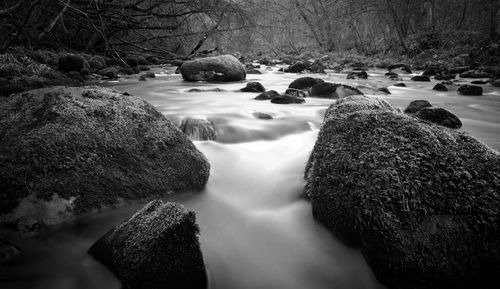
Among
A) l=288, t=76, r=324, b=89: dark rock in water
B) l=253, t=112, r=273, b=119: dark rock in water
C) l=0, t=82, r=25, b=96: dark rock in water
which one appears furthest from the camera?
l=288, t=76, r=324, b=89: dark rock in water

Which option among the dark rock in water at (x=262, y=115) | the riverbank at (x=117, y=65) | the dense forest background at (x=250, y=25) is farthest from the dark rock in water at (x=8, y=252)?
the dense forest background at (x=250, y=25)

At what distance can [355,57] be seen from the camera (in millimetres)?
18859

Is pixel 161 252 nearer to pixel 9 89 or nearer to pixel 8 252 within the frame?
pixel 8 252

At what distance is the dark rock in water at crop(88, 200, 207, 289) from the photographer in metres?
1.77

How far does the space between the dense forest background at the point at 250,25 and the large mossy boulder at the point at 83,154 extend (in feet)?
12.9

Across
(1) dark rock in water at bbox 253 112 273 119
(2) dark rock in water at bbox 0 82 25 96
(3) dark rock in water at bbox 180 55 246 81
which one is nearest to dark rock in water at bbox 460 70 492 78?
(3) dark rock in water at bbox 180 55 246 81

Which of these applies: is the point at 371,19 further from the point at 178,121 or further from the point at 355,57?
the point at 178,121

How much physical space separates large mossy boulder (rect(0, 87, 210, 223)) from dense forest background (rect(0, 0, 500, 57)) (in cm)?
394

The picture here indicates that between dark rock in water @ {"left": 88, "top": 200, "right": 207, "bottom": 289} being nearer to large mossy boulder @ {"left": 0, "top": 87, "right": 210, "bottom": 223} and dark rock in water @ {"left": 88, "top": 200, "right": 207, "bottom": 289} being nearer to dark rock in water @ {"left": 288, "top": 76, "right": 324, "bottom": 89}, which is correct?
large mossy boulder @ {"left": 0, "top": 87, "right": 210, "bottom": 223}

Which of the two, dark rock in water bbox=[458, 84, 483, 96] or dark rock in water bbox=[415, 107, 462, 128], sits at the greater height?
dark rock in water bbox=[415, 107, 462, 128]

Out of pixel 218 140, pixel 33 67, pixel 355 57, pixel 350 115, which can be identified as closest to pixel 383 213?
pixel 350 115

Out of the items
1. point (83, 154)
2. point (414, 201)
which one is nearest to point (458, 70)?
point (414, 201)

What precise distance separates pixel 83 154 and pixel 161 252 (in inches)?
44.9

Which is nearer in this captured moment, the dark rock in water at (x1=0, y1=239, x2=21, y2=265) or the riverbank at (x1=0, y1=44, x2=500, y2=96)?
the dark rock in water at (x1=0, y1=239, x2=21, y2=265)
